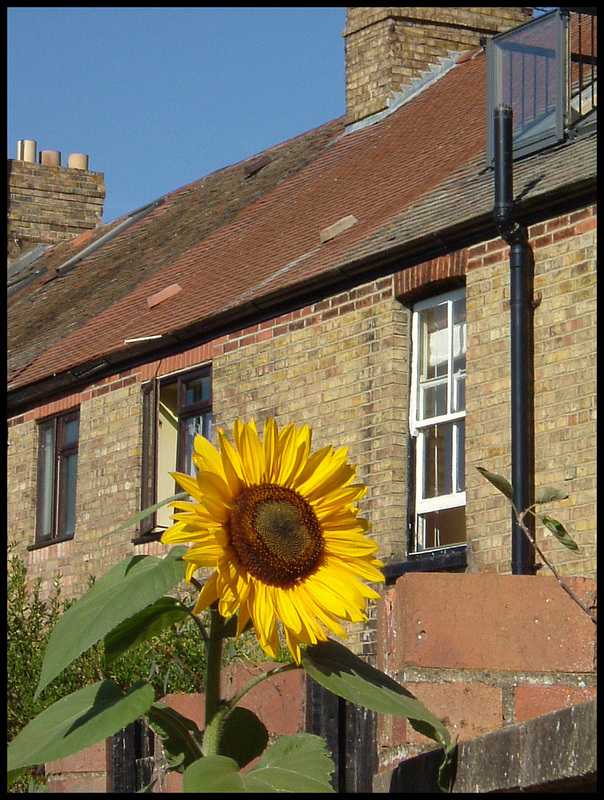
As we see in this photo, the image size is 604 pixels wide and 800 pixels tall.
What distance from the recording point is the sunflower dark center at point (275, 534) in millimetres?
2004

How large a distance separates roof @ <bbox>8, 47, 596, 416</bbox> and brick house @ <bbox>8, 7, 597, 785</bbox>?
0.14 feet

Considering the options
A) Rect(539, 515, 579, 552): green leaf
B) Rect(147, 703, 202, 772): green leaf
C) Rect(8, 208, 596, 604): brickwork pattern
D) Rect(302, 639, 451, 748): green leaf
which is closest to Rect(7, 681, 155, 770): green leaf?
Rect(147, 703, 202, 772): green leaf

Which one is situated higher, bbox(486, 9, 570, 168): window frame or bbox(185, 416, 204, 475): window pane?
bbox(486, 9, 570, 168): window frame

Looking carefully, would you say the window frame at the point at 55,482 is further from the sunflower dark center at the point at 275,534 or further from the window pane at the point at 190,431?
the sunflower dark center at the point at 275,534

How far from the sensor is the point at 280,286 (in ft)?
39.5

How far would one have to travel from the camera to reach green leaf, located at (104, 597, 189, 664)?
201 centimetres

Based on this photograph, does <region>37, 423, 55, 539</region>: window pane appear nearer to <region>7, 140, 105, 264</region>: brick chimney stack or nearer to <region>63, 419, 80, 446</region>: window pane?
<region>63, 419, 80, 446</region>: window pane

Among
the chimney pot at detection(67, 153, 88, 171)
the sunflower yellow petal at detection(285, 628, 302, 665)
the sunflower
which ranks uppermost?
the chimney pot at detection(67, 153, 88, 171)

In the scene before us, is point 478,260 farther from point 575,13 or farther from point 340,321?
point 575,13

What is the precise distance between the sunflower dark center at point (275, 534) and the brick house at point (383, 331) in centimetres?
487

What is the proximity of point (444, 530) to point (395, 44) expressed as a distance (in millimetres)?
8965

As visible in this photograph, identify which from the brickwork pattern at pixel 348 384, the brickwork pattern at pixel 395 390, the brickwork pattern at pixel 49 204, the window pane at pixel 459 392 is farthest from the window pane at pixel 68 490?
the brickwork pattern at pixel 49 204

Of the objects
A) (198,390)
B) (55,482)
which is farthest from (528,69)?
(55,482)

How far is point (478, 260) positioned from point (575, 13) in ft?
7.81
